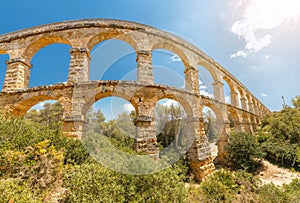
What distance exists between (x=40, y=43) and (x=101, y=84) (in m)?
4.81

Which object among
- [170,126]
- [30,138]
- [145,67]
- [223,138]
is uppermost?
[145,67]

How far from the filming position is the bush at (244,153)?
8.94 meters

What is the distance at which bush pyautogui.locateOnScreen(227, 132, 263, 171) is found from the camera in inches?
352

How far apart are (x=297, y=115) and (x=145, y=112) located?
41.9ft

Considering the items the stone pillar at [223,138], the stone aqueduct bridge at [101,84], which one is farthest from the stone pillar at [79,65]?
the stone pillar at [223,138]

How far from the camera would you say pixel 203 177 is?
7566 millimetres

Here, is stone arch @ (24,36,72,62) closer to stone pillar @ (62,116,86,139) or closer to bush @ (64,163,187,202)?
stone pillar @ (62,116,86,139)

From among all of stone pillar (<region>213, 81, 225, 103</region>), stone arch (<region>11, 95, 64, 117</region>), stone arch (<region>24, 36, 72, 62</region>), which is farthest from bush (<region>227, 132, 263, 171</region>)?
stone arch (<region>24, 36, 72, 62</region>)

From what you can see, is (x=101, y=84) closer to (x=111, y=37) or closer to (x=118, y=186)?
(x=111, y=37)

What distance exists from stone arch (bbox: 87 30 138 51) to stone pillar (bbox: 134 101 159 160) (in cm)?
354

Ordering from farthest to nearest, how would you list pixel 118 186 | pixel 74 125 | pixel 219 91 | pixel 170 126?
pixel 170 126
pixel 219 91
pixel 74 125
pixel 118 186

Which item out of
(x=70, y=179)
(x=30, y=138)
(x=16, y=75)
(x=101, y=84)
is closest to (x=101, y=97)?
(x=101, y=84)

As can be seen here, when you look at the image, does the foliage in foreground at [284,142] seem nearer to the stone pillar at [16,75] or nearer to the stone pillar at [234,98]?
the stone pillar at [234,98]

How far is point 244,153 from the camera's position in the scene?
9.00m
